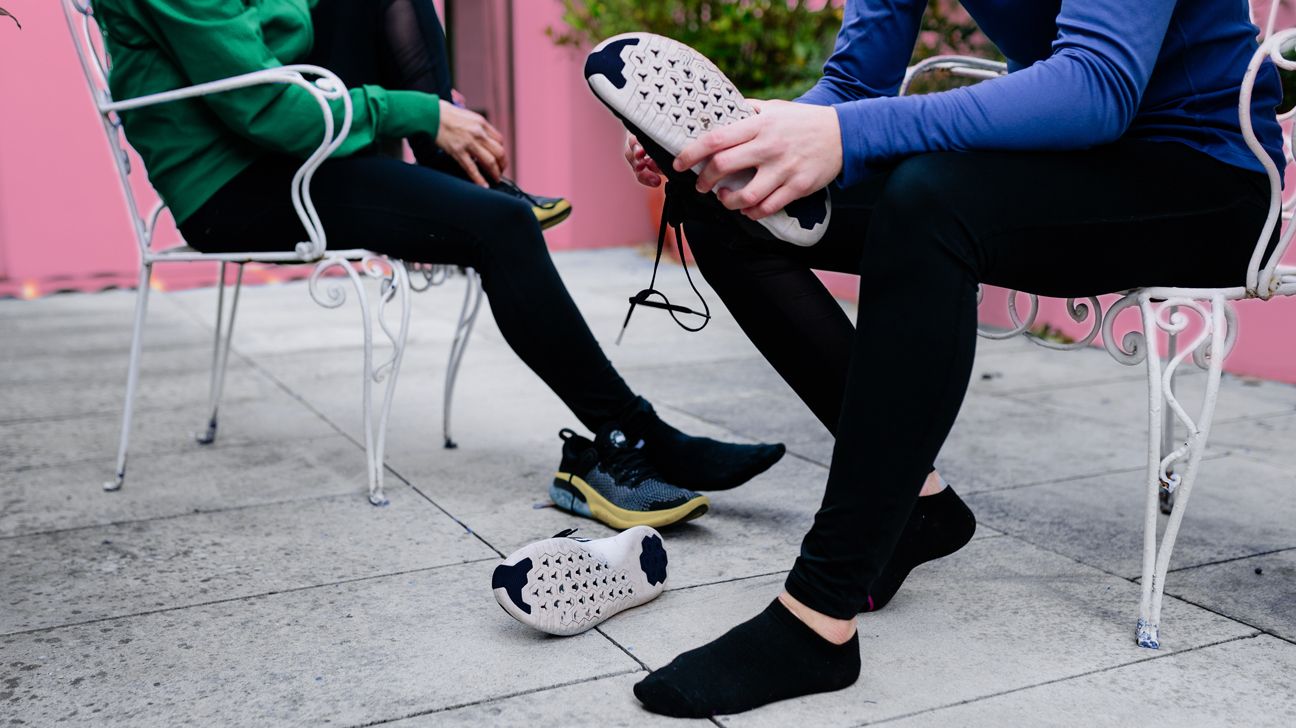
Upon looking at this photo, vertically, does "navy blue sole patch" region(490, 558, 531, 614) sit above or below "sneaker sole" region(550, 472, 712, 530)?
above

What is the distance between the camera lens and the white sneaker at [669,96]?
51.6 inches

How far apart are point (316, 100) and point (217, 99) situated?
0.54ft

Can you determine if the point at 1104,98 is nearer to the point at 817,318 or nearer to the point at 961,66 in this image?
the point at 817,318

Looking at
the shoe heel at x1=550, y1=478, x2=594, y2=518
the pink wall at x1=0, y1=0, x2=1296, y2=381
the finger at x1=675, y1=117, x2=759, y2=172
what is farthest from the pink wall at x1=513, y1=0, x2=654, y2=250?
the finger at x1=675, y1=117, x2=759, y2=172

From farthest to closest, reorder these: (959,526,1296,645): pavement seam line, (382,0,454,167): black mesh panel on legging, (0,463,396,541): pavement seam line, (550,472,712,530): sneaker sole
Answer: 1. (382,0,454,167): black mesh panel on legging
2. (0,463,396,541): pavement seam line
3. (550,472,712,530): sneaker sole
4. (959,526,1296,645): pavement seam line

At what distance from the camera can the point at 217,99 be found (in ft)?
6.62

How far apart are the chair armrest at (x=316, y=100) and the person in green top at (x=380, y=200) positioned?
0.11 ft

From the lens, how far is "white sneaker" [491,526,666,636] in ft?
4.84

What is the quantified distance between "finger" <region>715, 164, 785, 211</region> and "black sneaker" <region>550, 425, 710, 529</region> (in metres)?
0.75

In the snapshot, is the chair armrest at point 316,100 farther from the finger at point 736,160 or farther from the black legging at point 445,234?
the finger at point 736,160

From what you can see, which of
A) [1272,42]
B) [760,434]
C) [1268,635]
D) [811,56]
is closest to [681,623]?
[1268,635]

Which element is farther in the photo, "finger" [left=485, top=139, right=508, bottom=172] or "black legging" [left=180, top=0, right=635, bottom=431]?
"finger" [left=485, top=139, right=508, bottom=172]

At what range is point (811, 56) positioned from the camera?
5512 millimetres

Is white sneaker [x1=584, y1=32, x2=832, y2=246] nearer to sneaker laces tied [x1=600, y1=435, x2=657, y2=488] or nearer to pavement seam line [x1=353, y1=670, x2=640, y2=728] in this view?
pavement seam line [x1=353, y1=670, x2=640, y2=728]
